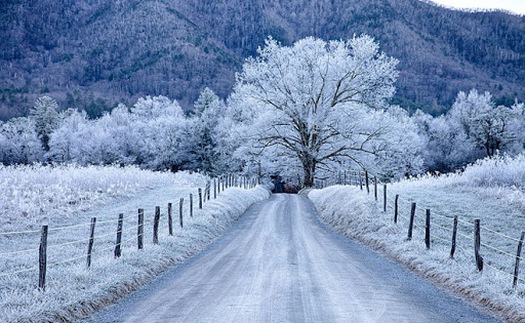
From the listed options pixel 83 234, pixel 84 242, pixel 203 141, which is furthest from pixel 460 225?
pixel 203 141

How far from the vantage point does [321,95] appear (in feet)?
144

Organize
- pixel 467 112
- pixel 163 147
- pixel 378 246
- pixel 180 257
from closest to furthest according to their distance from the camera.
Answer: pixel 180 257
pixel 378 246
pixel 163 147
pixel 467 112

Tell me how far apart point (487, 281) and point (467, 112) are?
75.9 m

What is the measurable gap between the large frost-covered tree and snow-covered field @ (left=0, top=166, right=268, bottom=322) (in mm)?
7920

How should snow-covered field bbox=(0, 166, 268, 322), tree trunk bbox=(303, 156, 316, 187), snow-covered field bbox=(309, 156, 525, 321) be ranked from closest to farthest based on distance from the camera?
snow-covered field bbox=(0, 166, 268, 322) → snow-covered field bbox=(309, 156, 525, 321) → tree trunk bbox=(303, 156, 316, 187)

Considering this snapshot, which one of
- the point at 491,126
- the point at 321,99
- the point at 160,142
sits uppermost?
the point at 491,126

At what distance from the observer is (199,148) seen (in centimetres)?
7506

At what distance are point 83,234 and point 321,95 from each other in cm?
2940

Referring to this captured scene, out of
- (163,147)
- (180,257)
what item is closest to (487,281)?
(180,257)

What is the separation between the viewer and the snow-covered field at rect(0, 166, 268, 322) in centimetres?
926

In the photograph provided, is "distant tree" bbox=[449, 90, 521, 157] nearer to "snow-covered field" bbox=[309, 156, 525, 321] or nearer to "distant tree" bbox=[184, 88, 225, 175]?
"distant tree" bbox=[184, 88, 225, 175]

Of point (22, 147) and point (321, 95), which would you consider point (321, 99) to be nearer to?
point (321, 95)

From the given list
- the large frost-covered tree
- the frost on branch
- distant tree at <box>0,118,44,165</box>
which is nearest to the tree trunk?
the frost on branch

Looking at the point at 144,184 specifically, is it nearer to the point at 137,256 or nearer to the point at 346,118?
the point at 346,118
